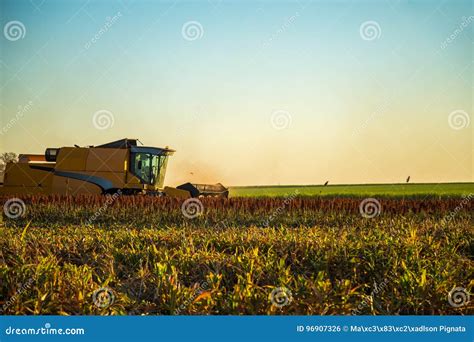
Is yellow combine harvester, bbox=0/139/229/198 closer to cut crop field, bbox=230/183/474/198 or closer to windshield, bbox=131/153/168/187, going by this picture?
windshield, bbox=131/153/168/187

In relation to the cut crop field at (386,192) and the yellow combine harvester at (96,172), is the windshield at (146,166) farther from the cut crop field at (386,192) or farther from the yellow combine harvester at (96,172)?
the cut crop field at (386,192)

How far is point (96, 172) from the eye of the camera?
1994 cm

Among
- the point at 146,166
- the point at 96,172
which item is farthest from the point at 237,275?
the point at 96,172

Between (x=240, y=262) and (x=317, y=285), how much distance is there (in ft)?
3.33

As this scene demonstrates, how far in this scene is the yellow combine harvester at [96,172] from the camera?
19469mm

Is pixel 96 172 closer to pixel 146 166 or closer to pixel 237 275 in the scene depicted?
pixel 146 166

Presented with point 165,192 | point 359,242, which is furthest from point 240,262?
point 165,192

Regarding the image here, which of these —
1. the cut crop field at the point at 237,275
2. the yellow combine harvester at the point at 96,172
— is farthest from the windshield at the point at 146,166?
the cut crop field at the point at 237,275

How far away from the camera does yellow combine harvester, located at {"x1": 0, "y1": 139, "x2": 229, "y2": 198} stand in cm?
1947

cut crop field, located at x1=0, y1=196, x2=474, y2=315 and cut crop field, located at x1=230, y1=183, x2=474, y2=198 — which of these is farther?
cut crop field, located at x1=230, y1=183, x2=474, y2=198

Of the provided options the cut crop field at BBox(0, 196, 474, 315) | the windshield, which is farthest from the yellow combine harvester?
the cut crop field at BBox(0, 196, 474, 315)

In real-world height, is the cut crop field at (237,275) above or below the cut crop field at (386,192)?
below

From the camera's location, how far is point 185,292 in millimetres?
4680
